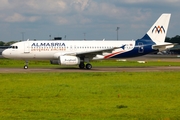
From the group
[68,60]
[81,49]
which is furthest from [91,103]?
[81,49]

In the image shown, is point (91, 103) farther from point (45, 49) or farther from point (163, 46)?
point (163, 46)

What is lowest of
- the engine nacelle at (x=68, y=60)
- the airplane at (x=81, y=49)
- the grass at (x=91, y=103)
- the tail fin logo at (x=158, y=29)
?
the grass at (x=91, y=103)

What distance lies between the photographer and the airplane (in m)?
43.2

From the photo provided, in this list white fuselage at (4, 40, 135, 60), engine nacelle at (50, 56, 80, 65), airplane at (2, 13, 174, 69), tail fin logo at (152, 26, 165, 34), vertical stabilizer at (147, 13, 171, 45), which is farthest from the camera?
tail fin logo at (152, 26, 165, 34)

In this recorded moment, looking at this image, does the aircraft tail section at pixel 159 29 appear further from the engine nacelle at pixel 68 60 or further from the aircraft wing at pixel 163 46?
the engine nacelle at pixel 68 60

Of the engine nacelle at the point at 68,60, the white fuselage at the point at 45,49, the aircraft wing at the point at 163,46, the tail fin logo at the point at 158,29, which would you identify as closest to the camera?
the engine nacelle at the point at 68,60

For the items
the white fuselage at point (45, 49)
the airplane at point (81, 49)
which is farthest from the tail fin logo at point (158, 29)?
the white fuselage at point (45, 49)

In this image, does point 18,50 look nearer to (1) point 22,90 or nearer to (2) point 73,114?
(1) point 22,90

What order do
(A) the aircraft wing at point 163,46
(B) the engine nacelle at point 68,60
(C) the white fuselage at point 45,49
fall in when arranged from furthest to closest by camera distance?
(A) the aircraft wing at point 163,46
(C) the white fuselage at point 45,49
(B) the engine nacelle at point 68,60

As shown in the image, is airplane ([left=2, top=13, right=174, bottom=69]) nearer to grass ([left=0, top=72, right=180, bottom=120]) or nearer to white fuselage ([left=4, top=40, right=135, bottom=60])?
white fuselage ([left=4, top=40, right=135, bottom=60])

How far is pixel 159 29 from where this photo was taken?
48.4 m

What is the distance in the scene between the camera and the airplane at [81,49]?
43156 millimetres

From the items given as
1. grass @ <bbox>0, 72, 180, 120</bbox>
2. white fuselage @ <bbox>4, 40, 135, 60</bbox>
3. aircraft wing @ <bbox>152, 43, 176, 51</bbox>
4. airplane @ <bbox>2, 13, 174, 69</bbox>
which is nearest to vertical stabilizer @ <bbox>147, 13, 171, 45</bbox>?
airplane @ <bbox>2, 13, 174, 69</bbox>

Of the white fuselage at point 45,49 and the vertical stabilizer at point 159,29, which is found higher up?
the vertical stabilizer at point 159,29
